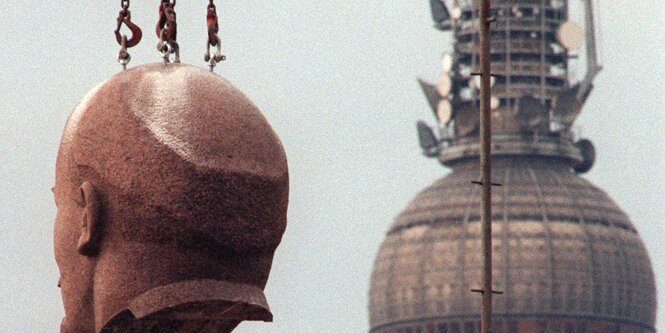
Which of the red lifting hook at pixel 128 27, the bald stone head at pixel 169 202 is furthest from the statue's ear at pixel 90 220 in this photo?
the red lifting hook at pixel 128 27

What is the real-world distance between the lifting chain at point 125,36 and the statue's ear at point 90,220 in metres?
1.25

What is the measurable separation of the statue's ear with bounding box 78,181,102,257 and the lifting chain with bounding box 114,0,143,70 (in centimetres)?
125

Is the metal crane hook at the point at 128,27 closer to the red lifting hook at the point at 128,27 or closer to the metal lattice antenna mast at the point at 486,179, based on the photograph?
the red lifting hook at the point at 128,27

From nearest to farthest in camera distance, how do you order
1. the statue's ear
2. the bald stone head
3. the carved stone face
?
the bald stone head < the statue's ear < the carved stone face

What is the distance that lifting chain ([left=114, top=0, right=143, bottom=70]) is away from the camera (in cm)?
2750

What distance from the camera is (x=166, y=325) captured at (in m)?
27.4

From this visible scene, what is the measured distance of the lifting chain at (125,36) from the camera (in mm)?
27500

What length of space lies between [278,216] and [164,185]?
1305 millimetres

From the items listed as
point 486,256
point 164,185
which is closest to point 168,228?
point 164,185

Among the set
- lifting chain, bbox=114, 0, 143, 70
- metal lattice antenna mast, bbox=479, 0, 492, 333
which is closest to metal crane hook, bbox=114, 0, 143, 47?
lifting chain, bbox=114, 0, 143, 70

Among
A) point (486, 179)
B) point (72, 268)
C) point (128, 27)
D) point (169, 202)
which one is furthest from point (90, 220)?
point (486, 179)

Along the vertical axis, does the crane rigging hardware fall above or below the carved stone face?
above

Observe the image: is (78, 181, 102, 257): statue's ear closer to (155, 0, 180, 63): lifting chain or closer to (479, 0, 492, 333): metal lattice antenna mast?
(155, 0, 180, 63): lifting chain

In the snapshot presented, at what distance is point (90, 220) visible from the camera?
1075 inches
